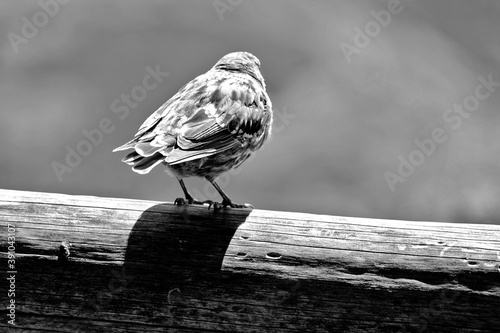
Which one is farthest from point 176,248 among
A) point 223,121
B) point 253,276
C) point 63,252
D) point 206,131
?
point 223,121

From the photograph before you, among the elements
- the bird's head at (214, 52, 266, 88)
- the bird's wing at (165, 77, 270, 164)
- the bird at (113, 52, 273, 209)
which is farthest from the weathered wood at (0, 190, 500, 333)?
the bird's head at (214, 52, 266, 88)

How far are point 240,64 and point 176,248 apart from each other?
2.37 metres

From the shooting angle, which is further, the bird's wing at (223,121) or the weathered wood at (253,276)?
the bird's wing at (223,121)

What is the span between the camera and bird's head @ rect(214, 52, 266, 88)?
194 inches

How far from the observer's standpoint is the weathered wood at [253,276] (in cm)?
274

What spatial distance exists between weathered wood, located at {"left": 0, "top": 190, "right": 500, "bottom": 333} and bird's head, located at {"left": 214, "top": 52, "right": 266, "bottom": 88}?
2186mm

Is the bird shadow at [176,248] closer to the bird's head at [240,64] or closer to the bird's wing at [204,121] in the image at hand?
the bird's wing at [204,121]

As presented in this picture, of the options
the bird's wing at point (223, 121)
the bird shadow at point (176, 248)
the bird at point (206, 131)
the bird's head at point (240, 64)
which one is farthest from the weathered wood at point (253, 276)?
the bird's head at point (240, 64)

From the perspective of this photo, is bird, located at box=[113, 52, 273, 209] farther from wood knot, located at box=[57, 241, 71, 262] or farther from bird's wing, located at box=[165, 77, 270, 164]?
wood knot, located at box=[57, 241, 71, 262]

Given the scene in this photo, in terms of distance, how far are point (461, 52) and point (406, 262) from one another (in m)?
4.57

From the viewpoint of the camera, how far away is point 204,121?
12.8ft

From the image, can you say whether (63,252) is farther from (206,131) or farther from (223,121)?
(223,121)

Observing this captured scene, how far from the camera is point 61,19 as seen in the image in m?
6.86

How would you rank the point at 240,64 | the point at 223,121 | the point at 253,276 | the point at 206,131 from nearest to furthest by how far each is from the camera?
the point at 253,276 → the point at 206,131 → the point at 223,121 → the point at 240,64
